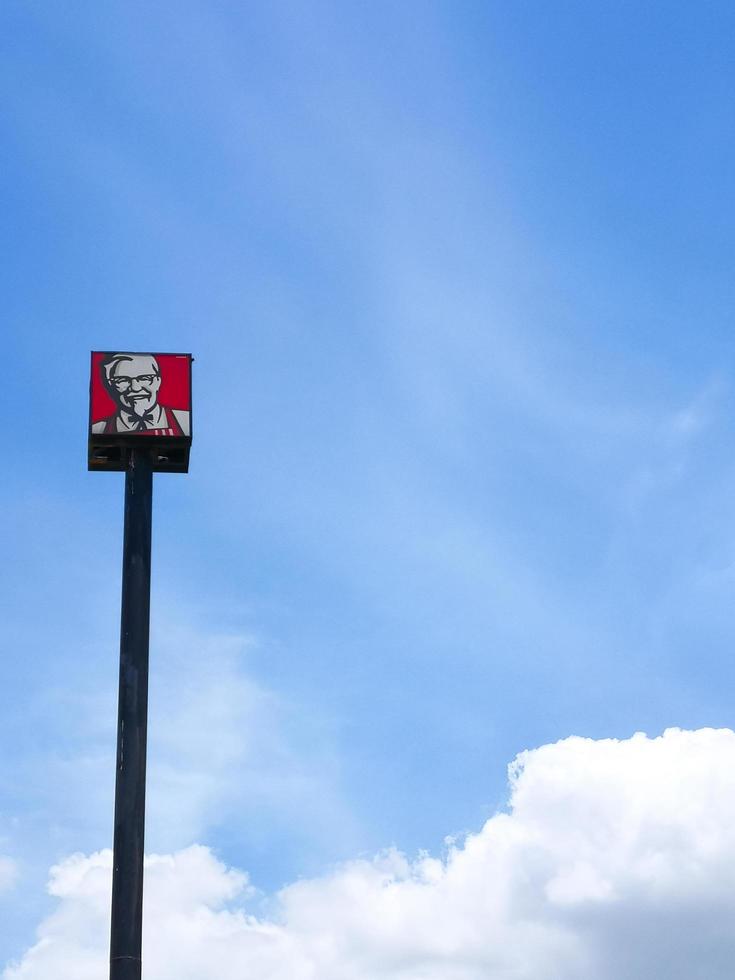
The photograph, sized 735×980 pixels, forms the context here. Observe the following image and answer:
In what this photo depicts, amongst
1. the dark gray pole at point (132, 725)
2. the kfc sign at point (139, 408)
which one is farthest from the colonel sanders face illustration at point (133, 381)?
the dark gray pole at point (132, 725)

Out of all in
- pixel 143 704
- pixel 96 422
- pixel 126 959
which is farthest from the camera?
pixel 96 422

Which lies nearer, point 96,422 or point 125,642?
point 125,642

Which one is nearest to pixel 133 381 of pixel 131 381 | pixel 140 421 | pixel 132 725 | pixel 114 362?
pixel 131 381

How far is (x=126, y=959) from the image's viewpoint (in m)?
26.8

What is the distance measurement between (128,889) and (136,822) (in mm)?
1384

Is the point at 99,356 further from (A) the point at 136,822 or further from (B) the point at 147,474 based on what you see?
(A) the point at 136,822

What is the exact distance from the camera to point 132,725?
29281mm

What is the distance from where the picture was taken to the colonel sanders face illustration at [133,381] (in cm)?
3272

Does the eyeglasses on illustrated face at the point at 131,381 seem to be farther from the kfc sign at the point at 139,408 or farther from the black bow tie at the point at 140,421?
the black bow tie at the point at 140,421

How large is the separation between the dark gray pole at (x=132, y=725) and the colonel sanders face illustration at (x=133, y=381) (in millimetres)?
1097


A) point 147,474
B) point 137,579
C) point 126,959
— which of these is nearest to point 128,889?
point 126,959

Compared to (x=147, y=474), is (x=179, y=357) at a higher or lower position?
higher

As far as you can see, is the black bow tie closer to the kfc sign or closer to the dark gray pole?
the kfc sign

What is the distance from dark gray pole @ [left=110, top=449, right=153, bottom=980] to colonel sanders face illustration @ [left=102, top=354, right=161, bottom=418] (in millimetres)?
1097
